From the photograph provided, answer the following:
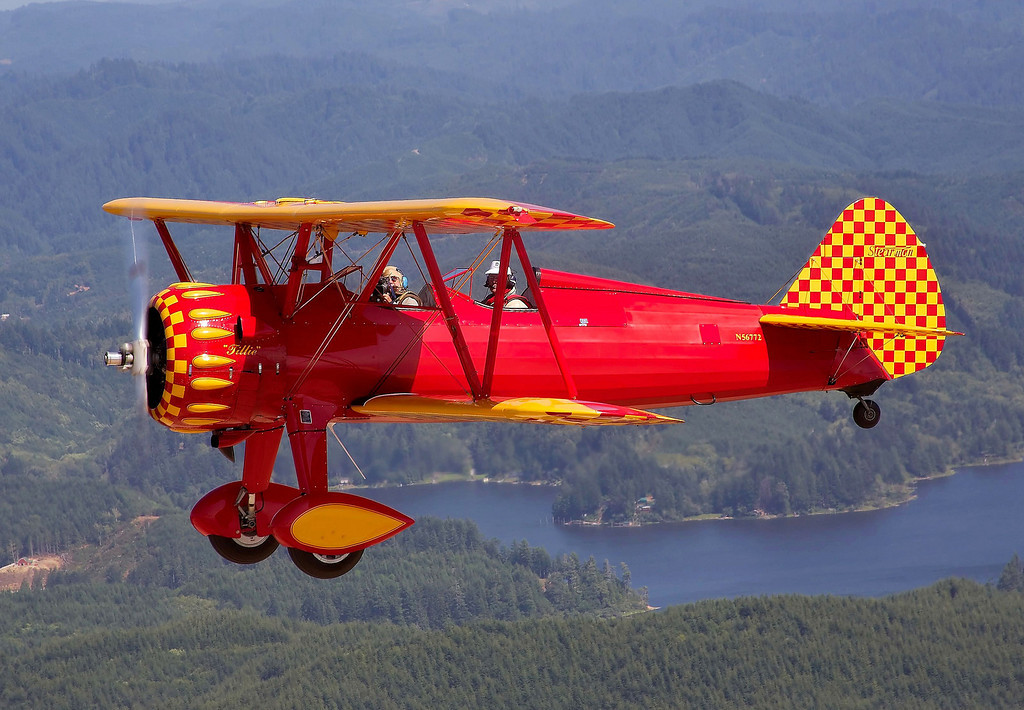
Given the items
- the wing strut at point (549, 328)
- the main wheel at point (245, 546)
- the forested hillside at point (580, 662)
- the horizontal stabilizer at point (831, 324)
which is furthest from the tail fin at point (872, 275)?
the forested hillside at point (580, 662)

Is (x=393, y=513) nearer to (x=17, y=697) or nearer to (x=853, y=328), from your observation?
(x=853, y=328)

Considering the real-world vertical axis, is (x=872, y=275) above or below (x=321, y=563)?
above

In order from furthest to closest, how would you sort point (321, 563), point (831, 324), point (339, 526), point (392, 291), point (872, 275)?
point (872, 275) < point (831, 324) < point (392, 291) < point (321, 563) < point (339, 526)

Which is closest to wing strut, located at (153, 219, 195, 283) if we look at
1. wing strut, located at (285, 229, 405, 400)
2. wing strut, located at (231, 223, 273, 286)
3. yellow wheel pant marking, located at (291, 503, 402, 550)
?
wing strut, located at (231, 223, 273, 286)

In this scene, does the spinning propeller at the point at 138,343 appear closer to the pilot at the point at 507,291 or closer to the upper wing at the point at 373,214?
the upper wing at the point at 373,214

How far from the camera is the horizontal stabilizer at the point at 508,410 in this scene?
19.4 m

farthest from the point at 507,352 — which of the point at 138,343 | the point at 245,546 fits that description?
the point at 138,343

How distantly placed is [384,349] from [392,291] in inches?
36.9

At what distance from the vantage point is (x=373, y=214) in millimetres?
19203

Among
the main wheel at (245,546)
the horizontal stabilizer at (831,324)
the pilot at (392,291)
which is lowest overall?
the main wheel at (245,546)

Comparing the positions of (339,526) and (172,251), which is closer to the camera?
(339,526)

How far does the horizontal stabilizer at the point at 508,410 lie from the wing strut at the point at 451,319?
30cm

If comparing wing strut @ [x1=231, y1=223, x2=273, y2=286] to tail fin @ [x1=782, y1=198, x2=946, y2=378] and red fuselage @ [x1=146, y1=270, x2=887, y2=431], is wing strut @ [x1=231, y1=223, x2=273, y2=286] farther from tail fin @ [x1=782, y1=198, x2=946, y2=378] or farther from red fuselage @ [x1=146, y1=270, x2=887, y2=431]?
tail fin @ [x1=782, y1=198, x2=946, y2=378]

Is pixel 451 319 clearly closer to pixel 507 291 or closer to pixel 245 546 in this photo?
pixel 507 291
